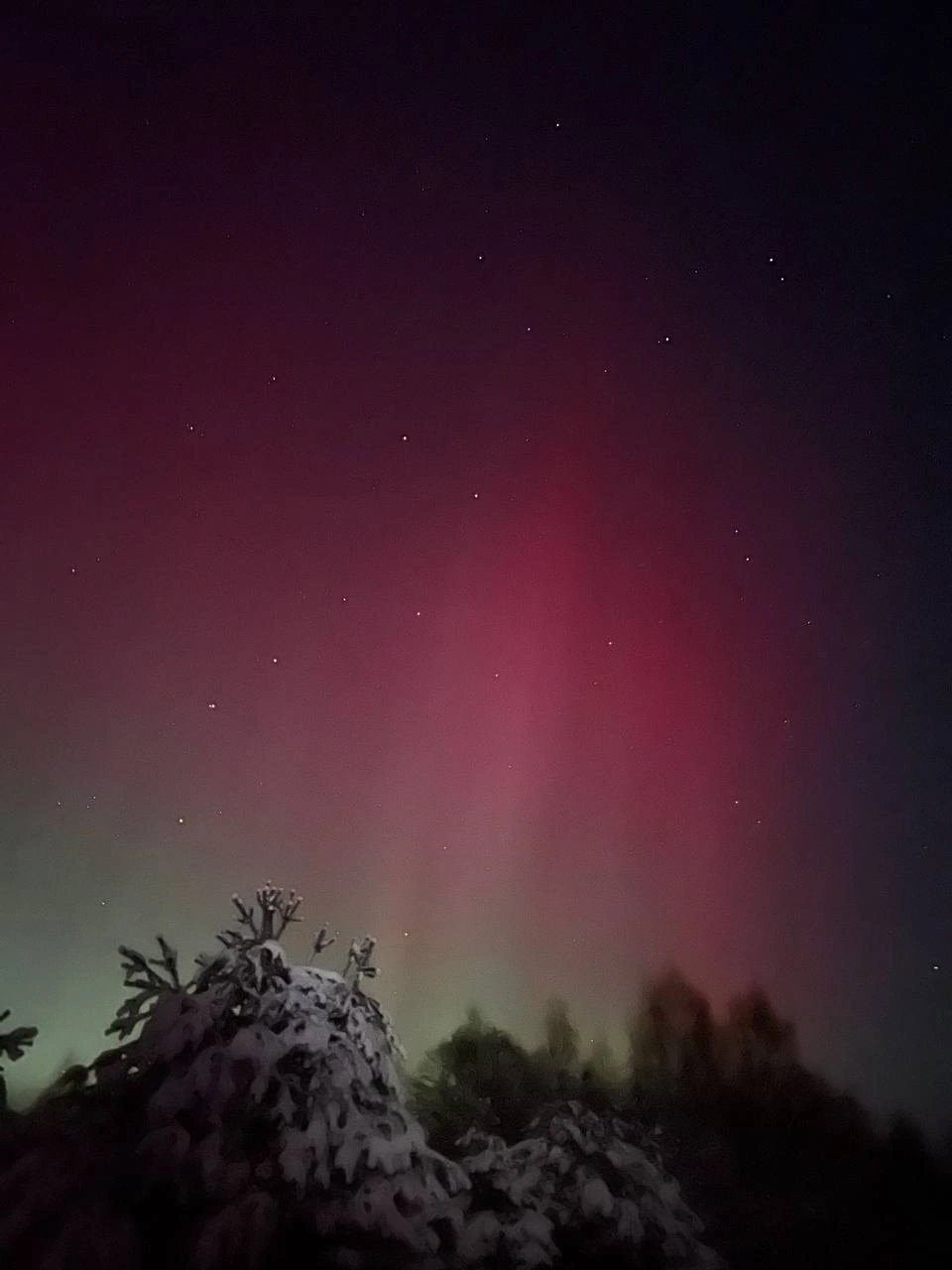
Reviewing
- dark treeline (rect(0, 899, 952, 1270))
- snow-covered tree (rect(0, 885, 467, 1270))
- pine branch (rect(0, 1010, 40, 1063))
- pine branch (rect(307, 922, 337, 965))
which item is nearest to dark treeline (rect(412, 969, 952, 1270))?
dark treeline (rect(0, 899, 952, 1270))

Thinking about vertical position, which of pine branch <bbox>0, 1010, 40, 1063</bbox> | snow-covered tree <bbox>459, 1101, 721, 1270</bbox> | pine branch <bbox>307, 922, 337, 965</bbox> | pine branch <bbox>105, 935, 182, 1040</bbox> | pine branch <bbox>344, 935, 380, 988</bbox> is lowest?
snow-covered tree <bbox>459, 1101, 721, 1270</bbox>

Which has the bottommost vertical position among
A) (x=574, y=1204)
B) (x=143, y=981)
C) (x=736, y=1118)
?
(x=574, y=1204)

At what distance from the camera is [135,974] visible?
2.65 m

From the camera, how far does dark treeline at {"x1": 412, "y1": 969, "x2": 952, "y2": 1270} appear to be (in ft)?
8.86

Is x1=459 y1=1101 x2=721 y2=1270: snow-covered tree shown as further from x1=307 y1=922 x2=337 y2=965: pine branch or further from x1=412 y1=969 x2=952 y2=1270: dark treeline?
x1=307 y1=922 x2=337 y2=965: pine branch

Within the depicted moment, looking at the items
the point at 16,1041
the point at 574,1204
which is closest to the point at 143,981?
the point at 16,1041

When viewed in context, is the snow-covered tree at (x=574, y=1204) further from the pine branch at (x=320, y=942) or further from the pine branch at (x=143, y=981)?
the pine branch at (x=143, y=981)

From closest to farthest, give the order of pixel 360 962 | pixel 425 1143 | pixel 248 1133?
pixel 248 1133
pixel 425 1143
pixel 360 962

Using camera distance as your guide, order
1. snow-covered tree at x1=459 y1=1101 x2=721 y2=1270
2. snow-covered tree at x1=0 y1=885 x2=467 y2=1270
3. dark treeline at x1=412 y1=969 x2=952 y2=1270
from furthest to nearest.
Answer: dark treeline at x1=412 y1=969 x2=952 y2=1270 < snow-covered tree at x1=459 y1=1101 x2=721 y2=1270 < snow-covered tree at x1=0 y1=885 x2=467 y2=1270

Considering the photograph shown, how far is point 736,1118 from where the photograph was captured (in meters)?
2.86

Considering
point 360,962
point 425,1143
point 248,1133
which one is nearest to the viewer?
point 248,1133

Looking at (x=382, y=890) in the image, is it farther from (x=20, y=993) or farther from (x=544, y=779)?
(x=20, y=993)

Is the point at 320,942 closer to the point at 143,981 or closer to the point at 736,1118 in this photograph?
the point at 143,981

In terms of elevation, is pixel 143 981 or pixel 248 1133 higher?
pixel 143 981
